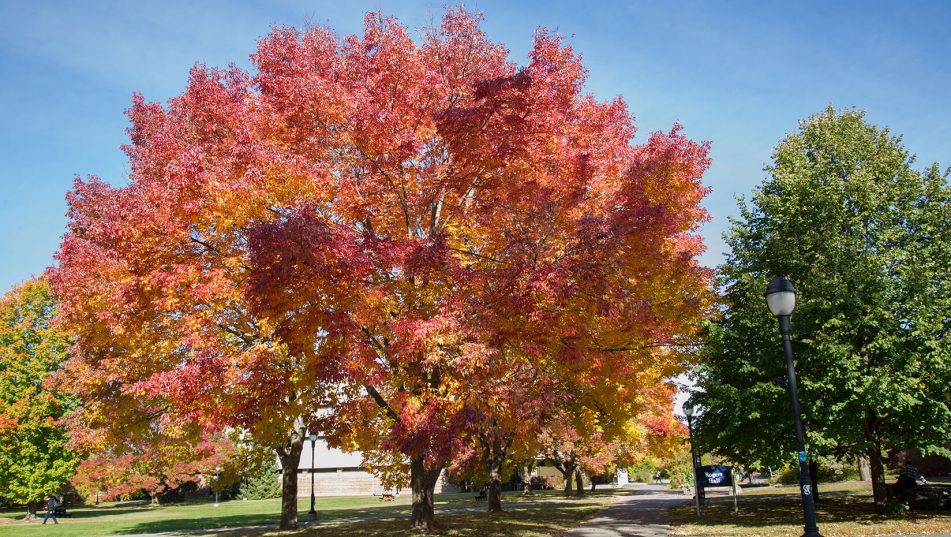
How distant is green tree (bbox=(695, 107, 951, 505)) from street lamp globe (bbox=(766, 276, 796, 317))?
27.0ft

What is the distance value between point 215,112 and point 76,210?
411 inches

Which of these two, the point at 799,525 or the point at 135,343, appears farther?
the point at 799,525

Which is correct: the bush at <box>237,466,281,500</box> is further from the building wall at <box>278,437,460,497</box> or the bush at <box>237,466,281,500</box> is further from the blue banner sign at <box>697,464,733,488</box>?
the blue banner sign at <box>697,464,733,488</box>

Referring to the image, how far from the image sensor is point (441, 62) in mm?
15242

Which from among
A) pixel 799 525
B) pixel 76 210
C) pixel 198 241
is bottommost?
pixel 799 525

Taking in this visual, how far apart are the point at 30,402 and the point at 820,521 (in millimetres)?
40736

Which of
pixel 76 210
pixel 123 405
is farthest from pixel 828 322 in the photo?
pixel 76 210

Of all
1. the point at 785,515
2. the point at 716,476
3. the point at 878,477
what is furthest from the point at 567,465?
the point at 878,477

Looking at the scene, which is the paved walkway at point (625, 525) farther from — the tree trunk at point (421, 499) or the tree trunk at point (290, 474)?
the tree trunk at point (290, 474)

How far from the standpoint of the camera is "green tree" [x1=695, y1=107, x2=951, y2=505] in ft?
52.4

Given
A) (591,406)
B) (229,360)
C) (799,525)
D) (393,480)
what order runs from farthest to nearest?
(393,480) → (591,406) → (799,525) → (229,360)

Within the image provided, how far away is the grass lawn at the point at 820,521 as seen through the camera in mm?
14281

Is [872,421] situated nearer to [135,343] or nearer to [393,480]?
[393,480]

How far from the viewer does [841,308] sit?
16859 millimetres
